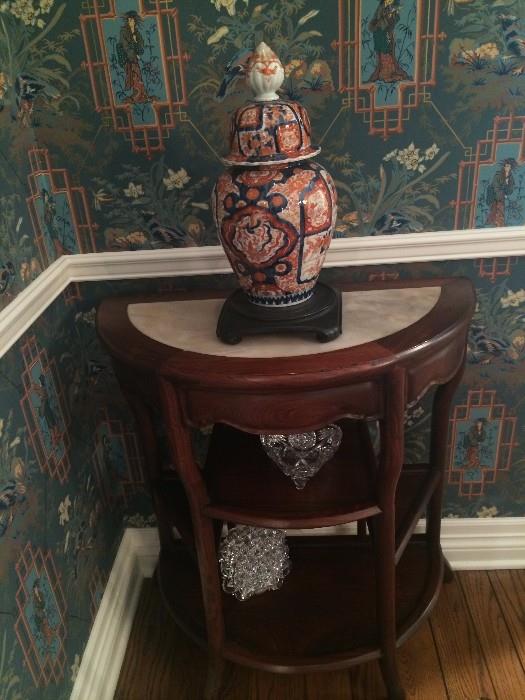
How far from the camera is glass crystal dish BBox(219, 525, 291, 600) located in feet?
4.46

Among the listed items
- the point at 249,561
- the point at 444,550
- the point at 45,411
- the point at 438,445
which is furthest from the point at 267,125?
the point at 444,550

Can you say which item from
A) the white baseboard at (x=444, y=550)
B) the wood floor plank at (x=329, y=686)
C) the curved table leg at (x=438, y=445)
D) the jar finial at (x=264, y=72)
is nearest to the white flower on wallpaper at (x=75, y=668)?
the white baseboard at (x=444, y=550)

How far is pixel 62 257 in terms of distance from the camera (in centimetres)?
130

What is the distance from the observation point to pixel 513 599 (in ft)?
4.96

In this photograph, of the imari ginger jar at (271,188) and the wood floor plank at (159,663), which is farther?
the wood floor plank at (159,663)

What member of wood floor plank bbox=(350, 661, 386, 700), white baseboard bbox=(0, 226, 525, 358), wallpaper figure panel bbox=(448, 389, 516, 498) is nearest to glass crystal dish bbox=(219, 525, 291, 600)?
wood floor plank bbox=(350, 661, 386, 700)

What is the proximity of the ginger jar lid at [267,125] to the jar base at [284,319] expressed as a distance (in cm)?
26

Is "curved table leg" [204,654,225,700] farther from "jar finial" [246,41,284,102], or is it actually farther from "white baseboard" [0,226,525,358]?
"jar finial" [246,41,284,102]

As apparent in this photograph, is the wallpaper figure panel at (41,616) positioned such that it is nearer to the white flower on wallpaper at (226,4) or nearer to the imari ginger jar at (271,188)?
the imari ginger jar at (271,188)

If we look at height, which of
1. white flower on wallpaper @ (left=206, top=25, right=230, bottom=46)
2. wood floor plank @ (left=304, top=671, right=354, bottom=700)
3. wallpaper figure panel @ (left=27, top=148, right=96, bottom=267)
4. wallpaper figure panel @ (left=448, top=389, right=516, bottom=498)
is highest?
white flower on wallpaper @ (left=206, top=25, right=230, bottom=46)

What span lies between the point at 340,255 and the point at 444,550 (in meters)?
0.86

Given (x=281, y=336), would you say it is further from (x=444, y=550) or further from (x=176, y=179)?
(x=444, y=550)

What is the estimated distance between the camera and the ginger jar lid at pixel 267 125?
3.08 feet

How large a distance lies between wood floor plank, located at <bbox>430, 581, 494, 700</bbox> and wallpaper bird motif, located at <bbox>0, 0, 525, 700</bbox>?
628 millimetres
